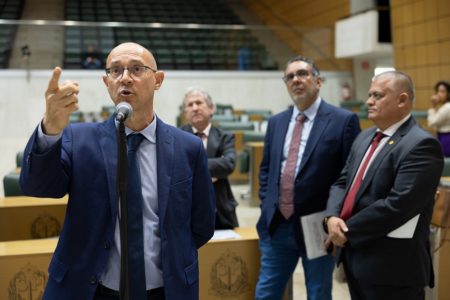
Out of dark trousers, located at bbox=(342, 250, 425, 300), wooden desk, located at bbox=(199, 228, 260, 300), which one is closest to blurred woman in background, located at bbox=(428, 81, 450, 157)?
wooden desk, located at bbox=(199, 228, 260, 300)

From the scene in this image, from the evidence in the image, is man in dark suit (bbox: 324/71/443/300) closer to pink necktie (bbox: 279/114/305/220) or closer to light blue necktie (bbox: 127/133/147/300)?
pink necktie (bbox: 279/114/305/220)

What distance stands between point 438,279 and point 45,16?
13407 mm

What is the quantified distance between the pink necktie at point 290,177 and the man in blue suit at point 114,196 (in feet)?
3.18

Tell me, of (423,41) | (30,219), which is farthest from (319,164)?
(423,41)

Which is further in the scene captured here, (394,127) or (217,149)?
(217,149)

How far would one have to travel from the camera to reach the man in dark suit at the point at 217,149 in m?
2.81

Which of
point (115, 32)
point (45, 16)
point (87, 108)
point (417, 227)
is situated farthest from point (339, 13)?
point (417, 227)

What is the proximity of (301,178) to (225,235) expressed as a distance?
0.58 meters

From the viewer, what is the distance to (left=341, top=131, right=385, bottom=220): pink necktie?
2.06m

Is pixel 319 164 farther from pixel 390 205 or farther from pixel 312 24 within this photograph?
pixel 312 24

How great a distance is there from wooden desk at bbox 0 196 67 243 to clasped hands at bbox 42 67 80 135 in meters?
1.89

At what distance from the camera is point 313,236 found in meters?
2.26

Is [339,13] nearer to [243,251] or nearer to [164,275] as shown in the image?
[243,251]

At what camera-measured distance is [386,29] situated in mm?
11680
